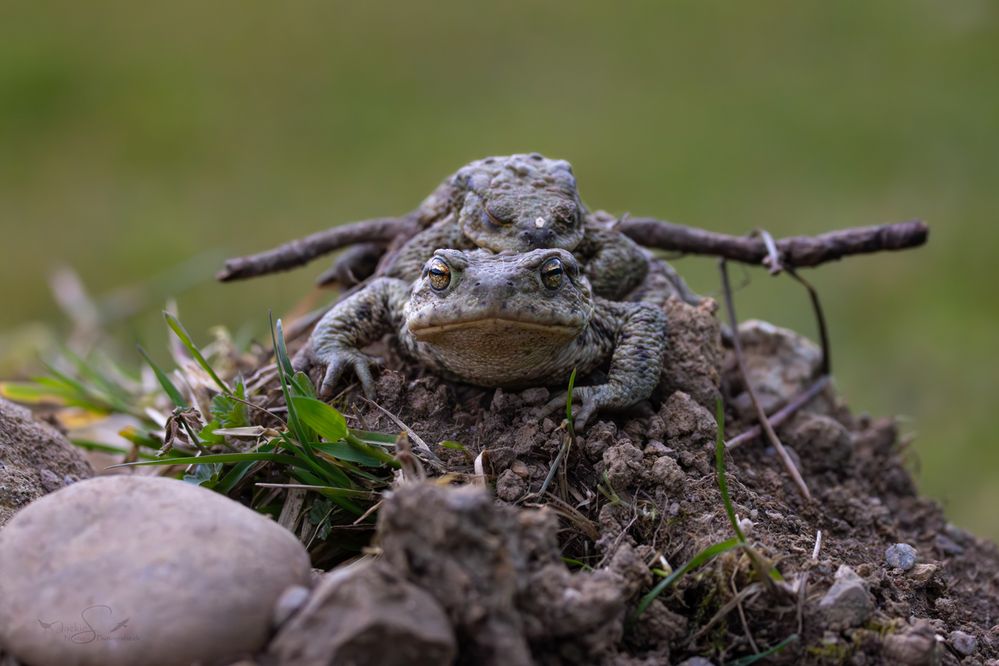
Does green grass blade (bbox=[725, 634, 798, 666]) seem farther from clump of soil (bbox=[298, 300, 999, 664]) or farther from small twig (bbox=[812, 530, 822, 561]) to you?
small twig (bbox=[812, 530, 822, 561])

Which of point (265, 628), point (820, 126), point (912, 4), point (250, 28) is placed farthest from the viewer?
point (250, 28)

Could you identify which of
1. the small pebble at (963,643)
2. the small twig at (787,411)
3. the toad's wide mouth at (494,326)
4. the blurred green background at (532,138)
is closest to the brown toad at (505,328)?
the toad's wide mouth at (494,326)

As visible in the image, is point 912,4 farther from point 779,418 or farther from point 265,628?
point 265,628

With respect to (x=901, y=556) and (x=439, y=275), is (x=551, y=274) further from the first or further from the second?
(x=901, y=556)

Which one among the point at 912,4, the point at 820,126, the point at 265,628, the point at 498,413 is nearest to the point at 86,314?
the point at 498,413

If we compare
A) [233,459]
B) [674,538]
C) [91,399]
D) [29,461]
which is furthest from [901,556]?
[91,399]

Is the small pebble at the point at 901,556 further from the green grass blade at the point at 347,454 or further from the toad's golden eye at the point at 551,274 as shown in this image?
the green grass blade at the point at 347,454
